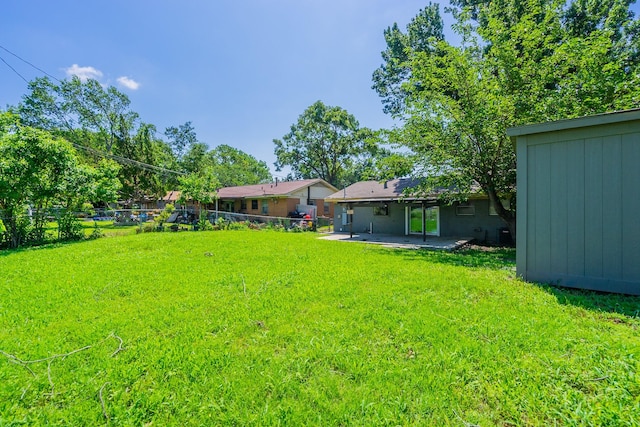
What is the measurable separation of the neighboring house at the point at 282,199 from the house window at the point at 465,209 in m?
12.2

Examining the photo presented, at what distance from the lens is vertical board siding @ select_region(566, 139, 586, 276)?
15.1 ft

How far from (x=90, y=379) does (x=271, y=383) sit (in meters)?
1.55

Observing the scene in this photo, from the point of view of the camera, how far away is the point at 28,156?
953 centimetres

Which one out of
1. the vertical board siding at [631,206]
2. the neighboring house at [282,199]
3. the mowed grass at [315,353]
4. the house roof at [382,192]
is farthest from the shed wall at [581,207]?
the neighboring house at [282,199]

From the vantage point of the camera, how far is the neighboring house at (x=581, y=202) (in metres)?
4.26

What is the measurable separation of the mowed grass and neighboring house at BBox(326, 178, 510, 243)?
7579 millimetres

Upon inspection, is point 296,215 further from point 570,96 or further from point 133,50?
point 570,96

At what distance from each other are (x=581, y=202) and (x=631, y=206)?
1.84 ft

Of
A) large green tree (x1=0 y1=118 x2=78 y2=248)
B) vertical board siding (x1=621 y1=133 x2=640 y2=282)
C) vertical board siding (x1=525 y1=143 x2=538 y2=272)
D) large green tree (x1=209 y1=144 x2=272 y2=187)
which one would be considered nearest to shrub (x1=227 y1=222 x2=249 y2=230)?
large green tree (x1=0 y1=118 x2=78 y2=248)

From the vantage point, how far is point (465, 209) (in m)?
13.4

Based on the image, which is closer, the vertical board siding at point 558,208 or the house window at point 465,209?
the vertical board siding at point 558,208

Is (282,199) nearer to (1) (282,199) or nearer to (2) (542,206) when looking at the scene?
(1) (282,199)

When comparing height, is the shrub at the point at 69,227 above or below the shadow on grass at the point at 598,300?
above

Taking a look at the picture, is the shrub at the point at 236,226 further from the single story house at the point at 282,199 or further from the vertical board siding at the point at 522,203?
the vertical board siding at the point at 522,203
